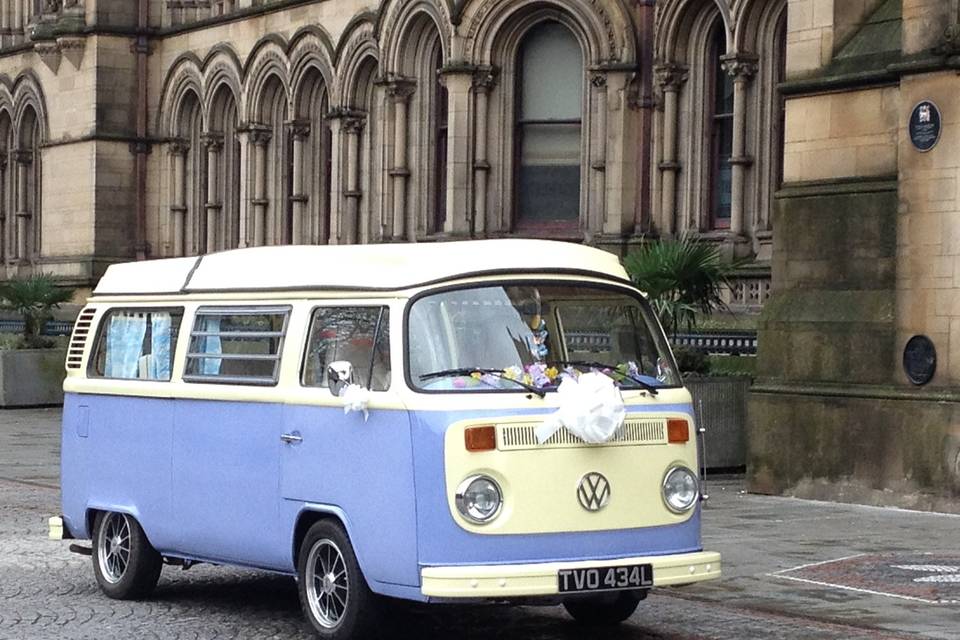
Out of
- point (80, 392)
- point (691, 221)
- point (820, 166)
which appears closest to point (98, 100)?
point (691, 221)

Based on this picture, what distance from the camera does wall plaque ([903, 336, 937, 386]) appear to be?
16609 mm

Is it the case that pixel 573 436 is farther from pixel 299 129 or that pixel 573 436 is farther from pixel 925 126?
pixel 299 129

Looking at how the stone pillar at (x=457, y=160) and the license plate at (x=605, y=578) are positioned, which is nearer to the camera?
the license plate at (x=605, y=578)

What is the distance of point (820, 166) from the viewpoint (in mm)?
17844

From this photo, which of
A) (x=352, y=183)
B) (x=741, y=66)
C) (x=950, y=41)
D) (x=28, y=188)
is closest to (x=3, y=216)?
(x=28, y=188)

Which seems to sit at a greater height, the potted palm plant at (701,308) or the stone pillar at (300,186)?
the stone pillar at (300,186)

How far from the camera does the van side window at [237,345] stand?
11195 millimetres

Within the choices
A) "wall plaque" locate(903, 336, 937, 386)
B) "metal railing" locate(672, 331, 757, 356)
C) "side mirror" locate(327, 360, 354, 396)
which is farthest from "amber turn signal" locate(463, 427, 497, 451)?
"metal railing" locate(672, 331, 757, 356)

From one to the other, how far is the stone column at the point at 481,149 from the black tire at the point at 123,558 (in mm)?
14357

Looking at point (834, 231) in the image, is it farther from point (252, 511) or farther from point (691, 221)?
point (252, 511)

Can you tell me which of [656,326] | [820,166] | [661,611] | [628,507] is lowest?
[661,611]

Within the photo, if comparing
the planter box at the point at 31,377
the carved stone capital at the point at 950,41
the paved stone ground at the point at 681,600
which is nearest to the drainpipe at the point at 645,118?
the carved stone capital at the point at 950,41

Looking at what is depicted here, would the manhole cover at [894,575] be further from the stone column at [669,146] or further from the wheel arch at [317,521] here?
the stone column at [669,146]

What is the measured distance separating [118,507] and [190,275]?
1.55 m
